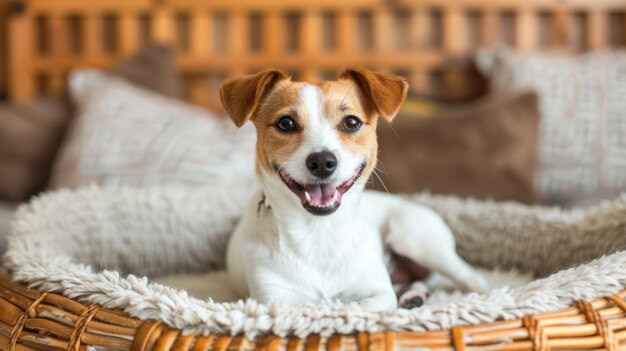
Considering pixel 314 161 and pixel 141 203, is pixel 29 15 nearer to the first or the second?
pixel 141 203

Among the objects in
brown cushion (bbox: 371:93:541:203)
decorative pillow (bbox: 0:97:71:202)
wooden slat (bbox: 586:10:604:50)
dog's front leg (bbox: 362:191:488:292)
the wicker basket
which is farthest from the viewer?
wooden slat (bbox: 586:10:604:50)

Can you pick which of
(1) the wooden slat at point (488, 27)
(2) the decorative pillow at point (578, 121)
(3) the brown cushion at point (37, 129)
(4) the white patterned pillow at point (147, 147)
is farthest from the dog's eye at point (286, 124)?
(1) the wooden slat at point (488, 27)

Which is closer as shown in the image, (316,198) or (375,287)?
(316,198)

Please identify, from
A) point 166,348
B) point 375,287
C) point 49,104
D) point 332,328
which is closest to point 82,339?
point 166,348

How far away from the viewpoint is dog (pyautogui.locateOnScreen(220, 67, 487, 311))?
1232 mm

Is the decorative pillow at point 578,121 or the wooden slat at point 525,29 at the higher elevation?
the wooden slat at point 525,29

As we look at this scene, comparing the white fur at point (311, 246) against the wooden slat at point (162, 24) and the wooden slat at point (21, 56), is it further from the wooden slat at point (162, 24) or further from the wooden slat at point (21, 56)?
the wooden slat at point (21, 56)

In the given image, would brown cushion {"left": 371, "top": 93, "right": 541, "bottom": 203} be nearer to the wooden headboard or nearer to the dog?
the wooden headboard

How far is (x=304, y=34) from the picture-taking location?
270cm

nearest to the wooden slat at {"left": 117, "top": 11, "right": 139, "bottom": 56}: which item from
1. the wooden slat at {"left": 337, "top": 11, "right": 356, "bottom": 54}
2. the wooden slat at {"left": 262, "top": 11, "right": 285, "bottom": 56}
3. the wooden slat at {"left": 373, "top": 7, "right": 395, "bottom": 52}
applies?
the wooden slat at {"left": 262, "top": 11, "right": 285, "bottom": 56}

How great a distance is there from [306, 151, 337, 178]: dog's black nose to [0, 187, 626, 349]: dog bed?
9.9 inches

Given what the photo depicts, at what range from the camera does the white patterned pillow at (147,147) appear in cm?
218

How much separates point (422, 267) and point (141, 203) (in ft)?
2.58

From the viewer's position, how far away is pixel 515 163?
83.5 inches
